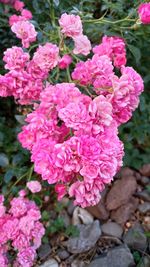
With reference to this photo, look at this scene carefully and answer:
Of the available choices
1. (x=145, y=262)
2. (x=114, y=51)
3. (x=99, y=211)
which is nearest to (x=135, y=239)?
(x=145, y=262)

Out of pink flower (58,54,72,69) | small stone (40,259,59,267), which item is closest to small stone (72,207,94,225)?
small stone (40,259,59,267)

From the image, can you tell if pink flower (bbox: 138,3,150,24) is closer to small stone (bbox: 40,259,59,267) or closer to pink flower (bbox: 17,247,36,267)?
pink flower (bbox: 17,247,36,267)

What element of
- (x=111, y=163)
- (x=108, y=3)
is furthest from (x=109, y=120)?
(x=108, y=3)

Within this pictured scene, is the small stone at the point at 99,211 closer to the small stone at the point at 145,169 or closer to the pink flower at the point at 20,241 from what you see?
the small stone at the point at 145,169

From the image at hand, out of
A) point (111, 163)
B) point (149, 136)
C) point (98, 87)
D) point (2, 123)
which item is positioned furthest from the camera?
point (149, 136)

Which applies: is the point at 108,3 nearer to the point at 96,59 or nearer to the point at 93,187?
the point at 96,59

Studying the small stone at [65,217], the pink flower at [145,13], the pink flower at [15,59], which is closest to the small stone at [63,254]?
the small stone at [65,217]

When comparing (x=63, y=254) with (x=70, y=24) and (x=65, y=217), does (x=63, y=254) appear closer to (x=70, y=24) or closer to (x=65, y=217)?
(x=65, y=217)
